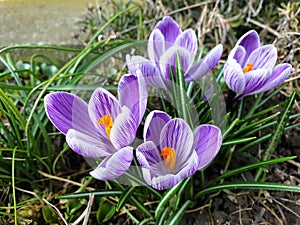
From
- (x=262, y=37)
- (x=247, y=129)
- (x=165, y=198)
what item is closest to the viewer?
(x=165, y=198)

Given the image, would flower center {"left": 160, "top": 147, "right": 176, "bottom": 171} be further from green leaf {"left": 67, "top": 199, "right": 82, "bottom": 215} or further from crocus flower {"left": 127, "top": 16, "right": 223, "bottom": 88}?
green leaf {"left": 67, "top": 199, "right": 82, "bottom": 215}

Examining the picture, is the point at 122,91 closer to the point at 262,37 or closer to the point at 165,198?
the point at 165,198

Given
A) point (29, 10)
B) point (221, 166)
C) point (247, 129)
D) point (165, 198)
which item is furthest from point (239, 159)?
point (29, 10)

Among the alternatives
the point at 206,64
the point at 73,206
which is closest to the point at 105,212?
the point at 73,206

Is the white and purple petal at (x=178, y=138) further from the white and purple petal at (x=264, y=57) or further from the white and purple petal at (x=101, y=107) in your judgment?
the white and purple petal at (x=264, y=57)

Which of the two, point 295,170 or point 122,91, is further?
point 295,170

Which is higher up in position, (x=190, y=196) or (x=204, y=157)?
(x=204, y=157)

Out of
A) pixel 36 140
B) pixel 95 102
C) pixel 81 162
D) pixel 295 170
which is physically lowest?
pixel 295 170

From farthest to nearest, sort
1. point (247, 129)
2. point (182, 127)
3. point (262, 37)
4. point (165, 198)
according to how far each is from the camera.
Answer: point (262, 37)
point (247, 129)
point (165, 198)
point (182, 127)
